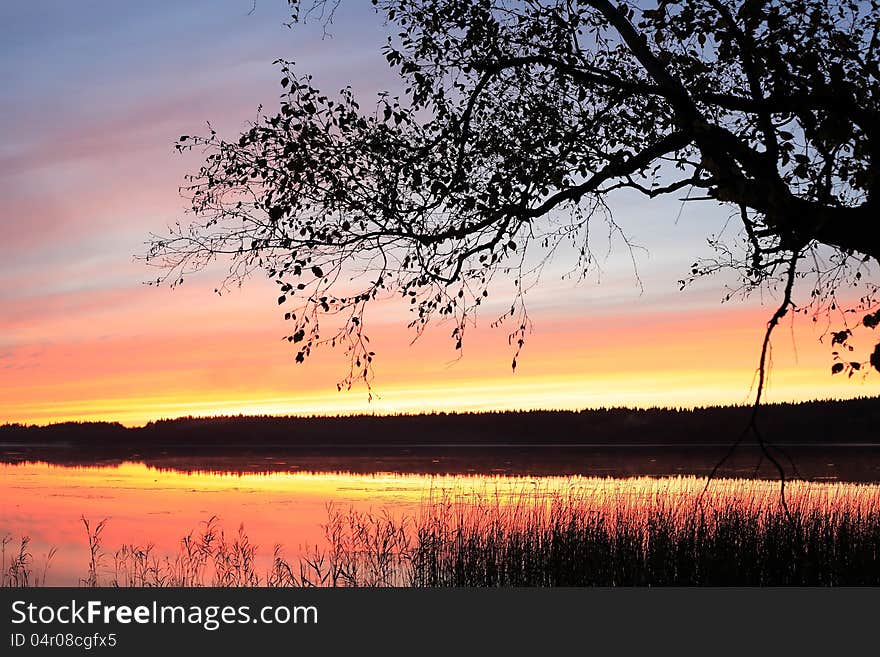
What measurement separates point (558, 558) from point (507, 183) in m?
6.19

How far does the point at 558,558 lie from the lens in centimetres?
1513

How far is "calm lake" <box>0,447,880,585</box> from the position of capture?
80.6 ft

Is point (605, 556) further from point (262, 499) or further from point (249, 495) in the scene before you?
point (249, 495)

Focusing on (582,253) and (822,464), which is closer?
(582,253)

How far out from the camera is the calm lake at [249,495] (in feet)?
80.6

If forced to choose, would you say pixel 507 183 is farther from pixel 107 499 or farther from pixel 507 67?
pixel 107 499

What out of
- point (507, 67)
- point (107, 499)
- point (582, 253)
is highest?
point (507, 67)

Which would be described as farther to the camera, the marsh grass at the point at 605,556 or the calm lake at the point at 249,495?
the calm lake at the point at 249,495

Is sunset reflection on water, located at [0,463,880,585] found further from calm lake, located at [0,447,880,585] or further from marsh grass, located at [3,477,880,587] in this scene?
marsh grass, located at [3,477,880,587]

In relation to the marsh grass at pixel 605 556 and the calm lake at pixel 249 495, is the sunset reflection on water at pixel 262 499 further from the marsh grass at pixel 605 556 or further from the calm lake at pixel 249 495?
the marsh grass at pixel 605 556

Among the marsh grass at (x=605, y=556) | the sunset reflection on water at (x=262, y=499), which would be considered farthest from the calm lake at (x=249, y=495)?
the marsh grass at (x=605, y=556)

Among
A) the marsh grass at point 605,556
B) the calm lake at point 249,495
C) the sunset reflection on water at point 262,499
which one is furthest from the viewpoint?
the calm lake at point 249,495

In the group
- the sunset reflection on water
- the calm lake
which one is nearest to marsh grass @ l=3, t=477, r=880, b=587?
the sunset reflection on water

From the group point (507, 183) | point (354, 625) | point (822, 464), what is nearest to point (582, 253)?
point (507, 183)
